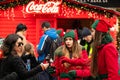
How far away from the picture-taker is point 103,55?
7059 mm

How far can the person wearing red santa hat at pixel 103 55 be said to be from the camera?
6859 millimetres

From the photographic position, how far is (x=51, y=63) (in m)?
8.53

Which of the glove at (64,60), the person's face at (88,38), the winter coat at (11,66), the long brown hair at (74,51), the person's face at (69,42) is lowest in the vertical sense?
the person's face at (88,38)

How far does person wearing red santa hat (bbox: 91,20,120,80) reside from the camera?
6.86 metres

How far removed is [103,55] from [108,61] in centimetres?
20

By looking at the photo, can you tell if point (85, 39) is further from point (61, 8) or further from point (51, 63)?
point (61, 8)

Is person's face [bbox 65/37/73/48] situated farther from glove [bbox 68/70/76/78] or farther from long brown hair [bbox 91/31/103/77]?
long brown hair [bbox 91/31/103/77]

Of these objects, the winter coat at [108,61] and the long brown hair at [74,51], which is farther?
the long brown hair at [74,51]

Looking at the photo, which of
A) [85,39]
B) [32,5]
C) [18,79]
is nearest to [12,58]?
[18,79]

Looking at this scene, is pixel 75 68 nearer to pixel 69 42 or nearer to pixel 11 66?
pixel 69 42

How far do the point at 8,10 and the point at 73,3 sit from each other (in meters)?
2.69

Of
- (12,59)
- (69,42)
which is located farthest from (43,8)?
(12,59)

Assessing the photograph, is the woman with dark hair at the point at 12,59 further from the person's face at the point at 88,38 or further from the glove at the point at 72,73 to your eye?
the person's face at the point at 88,38

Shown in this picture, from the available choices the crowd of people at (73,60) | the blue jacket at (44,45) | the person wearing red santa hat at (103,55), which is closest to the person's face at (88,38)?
the blue jacket at (44,45)
